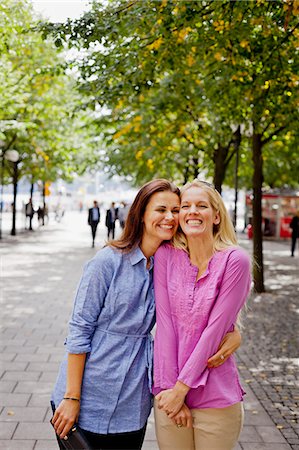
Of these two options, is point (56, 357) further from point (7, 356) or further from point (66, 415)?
point (66, 415)

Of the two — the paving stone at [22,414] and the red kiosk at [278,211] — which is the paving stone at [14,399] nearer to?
the paving stone at [22,414]

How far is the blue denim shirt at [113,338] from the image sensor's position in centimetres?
260

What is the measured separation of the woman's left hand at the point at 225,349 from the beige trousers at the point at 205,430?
215 millimetres

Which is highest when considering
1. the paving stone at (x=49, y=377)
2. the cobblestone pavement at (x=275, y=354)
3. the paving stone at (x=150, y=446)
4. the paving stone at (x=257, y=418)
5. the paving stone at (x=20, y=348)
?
the paving stone at (x=49, y=377)

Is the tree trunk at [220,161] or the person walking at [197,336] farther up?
the tree trunk at [220,161]

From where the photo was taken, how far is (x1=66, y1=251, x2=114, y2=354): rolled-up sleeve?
259 cm

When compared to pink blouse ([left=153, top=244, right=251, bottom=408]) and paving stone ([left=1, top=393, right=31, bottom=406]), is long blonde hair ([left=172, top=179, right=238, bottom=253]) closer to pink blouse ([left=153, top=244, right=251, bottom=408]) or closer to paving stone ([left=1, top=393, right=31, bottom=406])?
pink blouse ([left=153, top=244, right=251, bottom=408])

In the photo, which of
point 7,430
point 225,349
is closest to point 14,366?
point 7,430

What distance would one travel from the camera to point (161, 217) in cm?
271

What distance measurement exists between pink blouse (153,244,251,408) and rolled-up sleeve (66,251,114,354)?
0.23 metres

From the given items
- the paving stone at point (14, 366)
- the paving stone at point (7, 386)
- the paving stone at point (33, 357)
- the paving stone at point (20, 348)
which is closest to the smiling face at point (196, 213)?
the paving stone at point (7, 386)

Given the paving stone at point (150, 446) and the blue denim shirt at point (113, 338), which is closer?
the blue denim shirt at point (113, 338)

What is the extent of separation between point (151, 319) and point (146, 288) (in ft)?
0.47

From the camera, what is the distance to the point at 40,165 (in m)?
29.6
